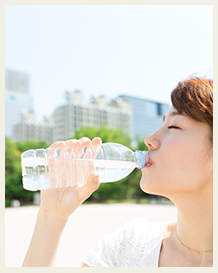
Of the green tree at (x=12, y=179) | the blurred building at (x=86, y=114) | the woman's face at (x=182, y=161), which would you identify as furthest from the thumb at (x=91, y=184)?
the blurred building at (x=86, y=114)

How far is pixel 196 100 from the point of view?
1578mm

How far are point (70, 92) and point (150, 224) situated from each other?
66.5 metres

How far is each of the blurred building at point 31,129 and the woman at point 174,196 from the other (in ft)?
257

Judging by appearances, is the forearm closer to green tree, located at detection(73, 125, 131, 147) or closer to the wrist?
the wrist

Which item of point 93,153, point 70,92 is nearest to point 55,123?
point 70,92

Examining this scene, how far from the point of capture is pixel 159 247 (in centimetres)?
180

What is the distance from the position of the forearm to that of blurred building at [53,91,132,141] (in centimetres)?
6542

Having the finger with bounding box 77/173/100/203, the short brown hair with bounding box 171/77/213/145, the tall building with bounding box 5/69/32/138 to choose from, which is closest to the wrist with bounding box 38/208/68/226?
the finger with bounding box 77/173/100/203

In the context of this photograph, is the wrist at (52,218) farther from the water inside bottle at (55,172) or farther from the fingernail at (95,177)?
the fingernail at (95,177)

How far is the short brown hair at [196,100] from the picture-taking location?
156 centimetres

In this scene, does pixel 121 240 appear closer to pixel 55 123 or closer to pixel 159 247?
pixel 159 247

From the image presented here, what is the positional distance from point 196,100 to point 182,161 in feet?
1.15

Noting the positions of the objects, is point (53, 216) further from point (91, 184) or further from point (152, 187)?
point (152, 187)

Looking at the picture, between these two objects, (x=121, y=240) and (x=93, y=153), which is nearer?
(x=121, y=240)
